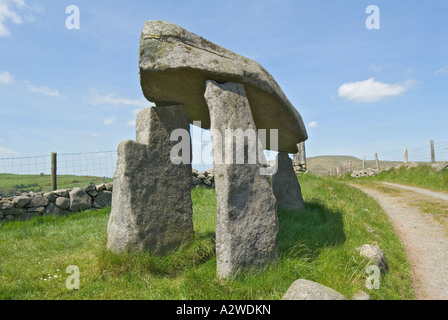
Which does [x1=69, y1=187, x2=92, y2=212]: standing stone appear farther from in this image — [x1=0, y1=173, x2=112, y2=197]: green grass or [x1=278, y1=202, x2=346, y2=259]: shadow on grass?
[x1=278, y1=202, x2=346, y2=259]: shadow on grass

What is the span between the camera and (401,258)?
19.1 ft

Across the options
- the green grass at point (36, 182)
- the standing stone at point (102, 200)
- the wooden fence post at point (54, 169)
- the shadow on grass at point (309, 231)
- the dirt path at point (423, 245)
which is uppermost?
the wooden fence post at point (54, 169)

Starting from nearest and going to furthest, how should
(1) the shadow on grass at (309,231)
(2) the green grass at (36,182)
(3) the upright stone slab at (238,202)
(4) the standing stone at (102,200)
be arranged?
1. (3) the upright stone slab at (238,202)
2. (1) the shadow on grass at (309,231)
3. (4) the standing stone at (102,200)
4. (2) the green grass at (36,182)

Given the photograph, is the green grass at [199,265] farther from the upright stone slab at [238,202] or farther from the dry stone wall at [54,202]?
the dry stone wall at [54,202]

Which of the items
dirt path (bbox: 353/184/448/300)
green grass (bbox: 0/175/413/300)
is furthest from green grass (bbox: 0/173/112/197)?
dirt path (bbox: 353/184/448/300)

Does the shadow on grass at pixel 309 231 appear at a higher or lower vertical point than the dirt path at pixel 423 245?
higher

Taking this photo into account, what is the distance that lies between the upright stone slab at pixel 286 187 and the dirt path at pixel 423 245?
7.60 ft

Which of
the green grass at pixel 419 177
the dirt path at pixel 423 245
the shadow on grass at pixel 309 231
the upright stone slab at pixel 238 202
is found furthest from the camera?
the green grass at pixel 419 177

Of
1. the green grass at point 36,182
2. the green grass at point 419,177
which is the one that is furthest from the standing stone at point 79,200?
the green grass at point 419,177

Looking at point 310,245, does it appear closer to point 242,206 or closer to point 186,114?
point 242,206

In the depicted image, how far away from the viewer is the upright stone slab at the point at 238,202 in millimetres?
4273

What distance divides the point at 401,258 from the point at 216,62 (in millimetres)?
4535

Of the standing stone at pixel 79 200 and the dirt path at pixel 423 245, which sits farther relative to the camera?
the standing stone at pixel 79 200
